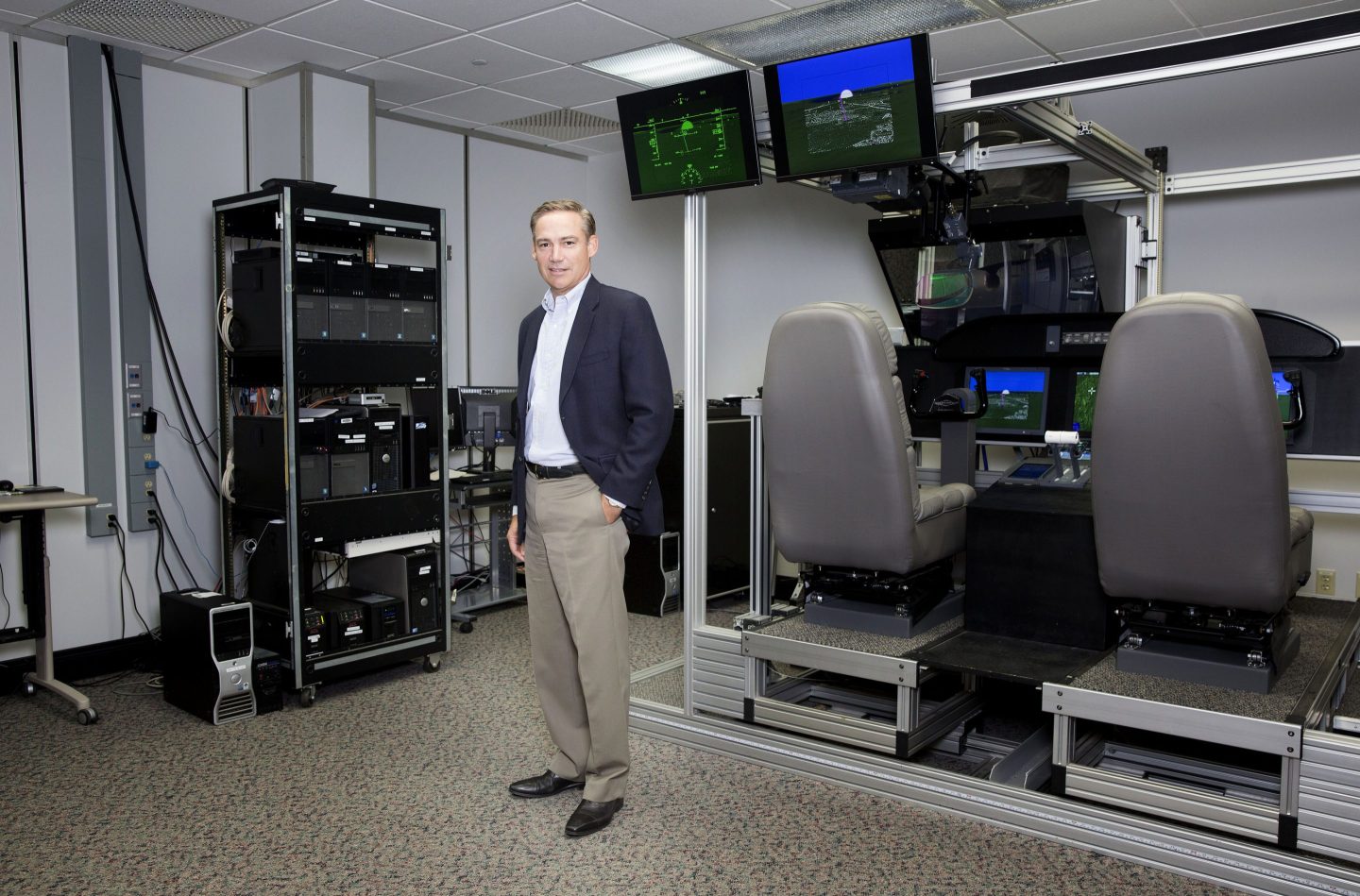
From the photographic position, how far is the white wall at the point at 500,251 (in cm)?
580

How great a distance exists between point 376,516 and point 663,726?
4.88 feet

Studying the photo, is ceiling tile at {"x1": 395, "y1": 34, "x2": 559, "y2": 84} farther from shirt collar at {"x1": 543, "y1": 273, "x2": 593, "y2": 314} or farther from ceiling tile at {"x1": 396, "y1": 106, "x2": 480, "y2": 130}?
shirt collar at {"x1": 543, "y1": 273, "x2": 593, "y2": 314}

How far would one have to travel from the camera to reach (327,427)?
12.9 ft

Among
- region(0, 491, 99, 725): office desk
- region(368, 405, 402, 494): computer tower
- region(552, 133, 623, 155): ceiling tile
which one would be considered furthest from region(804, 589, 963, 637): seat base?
region(552, 133, 623, 155): ceiling tile

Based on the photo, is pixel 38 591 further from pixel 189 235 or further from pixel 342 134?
pixel 342 134

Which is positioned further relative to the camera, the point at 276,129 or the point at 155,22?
the point at 276,129

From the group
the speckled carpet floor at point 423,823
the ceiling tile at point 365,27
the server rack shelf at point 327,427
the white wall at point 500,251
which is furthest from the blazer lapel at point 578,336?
the white wall at point 500,251

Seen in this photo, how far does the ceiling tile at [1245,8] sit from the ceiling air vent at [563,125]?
291 cm

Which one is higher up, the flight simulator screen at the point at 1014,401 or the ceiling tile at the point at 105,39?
the ceiling tile at the point at 105,39

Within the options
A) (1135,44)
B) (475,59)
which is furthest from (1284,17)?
(475,59)

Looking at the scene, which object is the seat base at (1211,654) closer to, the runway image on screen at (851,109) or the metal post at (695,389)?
the metal post at (695,389)

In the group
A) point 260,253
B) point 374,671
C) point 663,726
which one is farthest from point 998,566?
point 260,253

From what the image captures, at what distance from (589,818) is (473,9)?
292 cm

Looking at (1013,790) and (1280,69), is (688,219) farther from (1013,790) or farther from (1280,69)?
(1280,69)
